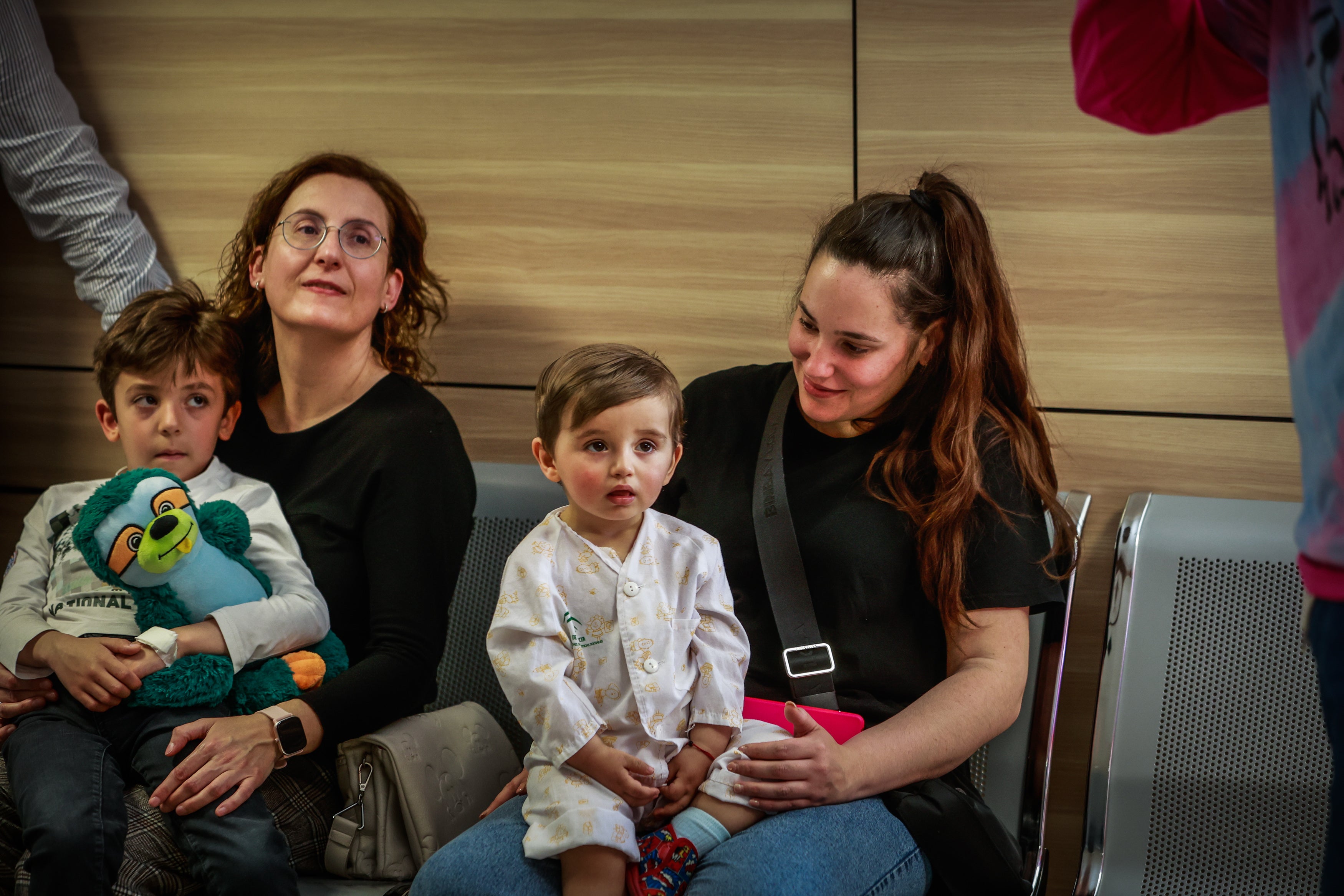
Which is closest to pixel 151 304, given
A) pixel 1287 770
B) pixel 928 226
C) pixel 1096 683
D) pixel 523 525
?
pixel 523 525

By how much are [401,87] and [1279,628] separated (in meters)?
2.31

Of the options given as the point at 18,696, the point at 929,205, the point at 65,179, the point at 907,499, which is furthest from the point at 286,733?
the point at 65,179

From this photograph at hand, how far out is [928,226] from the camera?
1845mm

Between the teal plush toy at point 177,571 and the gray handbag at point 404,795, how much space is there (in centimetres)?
19

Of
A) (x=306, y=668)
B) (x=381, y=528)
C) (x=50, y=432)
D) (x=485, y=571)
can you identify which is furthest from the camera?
(x=50, y=432)

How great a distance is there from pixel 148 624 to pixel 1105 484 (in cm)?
197

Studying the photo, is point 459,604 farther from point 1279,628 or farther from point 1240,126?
point 1240,126

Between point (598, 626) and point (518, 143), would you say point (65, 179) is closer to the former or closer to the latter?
point (518, 143)

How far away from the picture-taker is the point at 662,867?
1.44m

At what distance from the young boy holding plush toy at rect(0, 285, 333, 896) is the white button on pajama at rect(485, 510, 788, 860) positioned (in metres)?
0.48

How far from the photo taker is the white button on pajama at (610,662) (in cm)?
149

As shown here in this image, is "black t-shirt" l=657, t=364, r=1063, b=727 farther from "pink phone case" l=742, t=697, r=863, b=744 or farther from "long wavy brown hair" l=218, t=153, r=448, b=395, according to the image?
"long wavy brown hair" l=218, t=153, r=448, b=395

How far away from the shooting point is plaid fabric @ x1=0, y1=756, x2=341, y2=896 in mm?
1584

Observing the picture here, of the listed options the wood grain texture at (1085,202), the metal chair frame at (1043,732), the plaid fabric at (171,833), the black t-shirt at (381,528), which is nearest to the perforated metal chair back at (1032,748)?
the metal chair frame at (1043,732)
